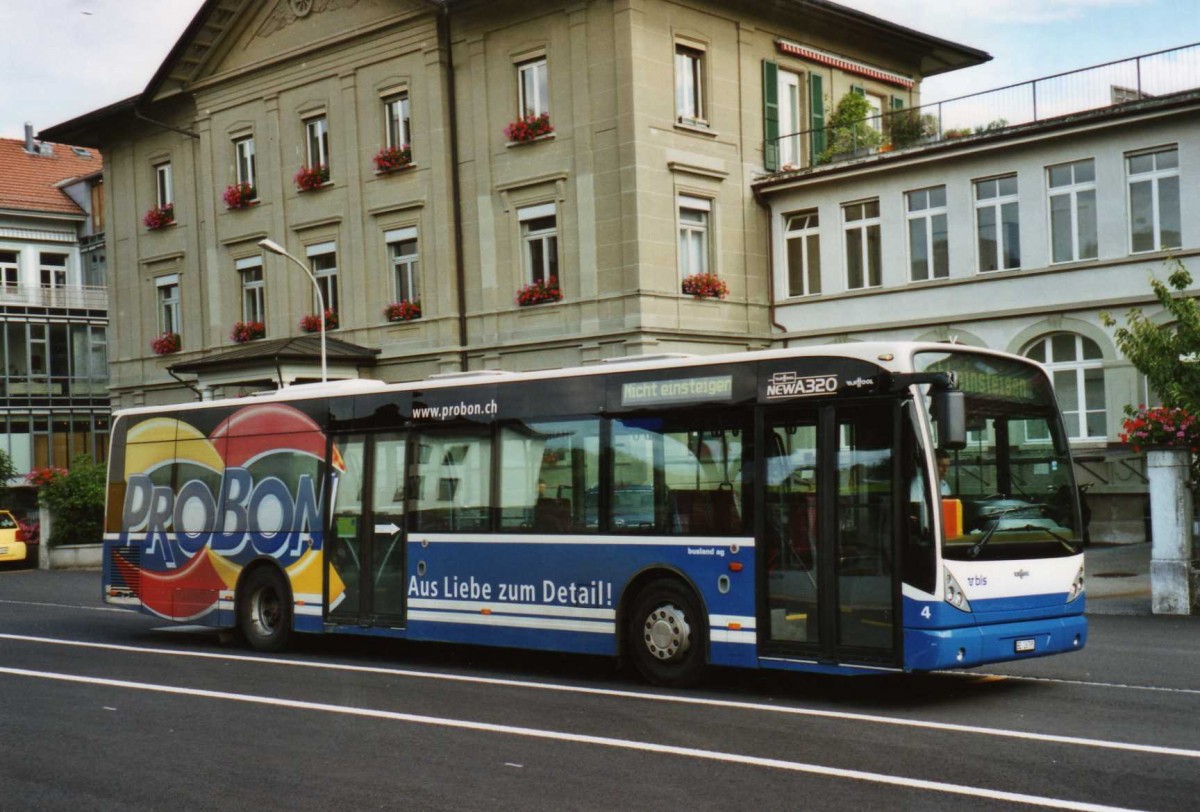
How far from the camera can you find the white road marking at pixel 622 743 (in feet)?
25.4

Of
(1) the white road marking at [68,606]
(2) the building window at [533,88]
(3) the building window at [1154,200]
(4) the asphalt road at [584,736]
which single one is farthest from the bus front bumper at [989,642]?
(2) the building window at [533,88]

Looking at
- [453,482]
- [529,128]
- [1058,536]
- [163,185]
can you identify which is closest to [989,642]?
[1058,536]

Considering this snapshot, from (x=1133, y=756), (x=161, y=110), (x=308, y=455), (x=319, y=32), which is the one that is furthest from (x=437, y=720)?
(x=161, y=110)

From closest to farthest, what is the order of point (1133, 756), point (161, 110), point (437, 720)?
point (1133, 756)
point (437, 720)
point (161, 110)

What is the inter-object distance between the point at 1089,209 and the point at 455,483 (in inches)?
695

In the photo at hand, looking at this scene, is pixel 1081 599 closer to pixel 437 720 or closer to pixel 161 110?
pixel 437 720

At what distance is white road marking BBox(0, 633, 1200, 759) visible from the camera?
927 cm

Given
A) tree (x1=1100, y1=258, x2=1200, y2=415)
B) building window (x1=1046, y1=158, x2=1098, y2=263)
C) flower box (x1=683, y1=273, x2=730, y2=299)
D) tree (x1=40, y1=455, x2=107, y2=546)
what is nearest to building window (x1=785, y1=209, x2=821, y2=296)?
flower box (x1=683, y1=273, x2=730, y2=299)

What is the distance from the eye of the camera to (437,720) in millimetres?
10938

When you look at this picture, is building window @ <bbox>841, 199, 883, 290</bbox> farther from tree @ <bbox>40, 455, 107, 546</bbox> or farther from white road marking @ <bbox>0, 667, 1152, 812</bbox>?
white road marking @ <bbox>0, 667, 1152, 812</bbox>

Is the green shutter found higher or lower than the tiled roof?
lower

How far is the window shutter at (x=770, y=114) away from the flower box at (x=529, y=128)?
5.03 meters

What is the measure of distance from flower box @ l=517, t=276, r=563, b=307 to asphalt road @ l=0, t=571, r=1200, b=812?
16.4 m

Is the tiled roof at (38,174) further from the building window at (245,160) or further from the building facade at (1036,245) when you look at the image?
the building facade at (1036,245)
